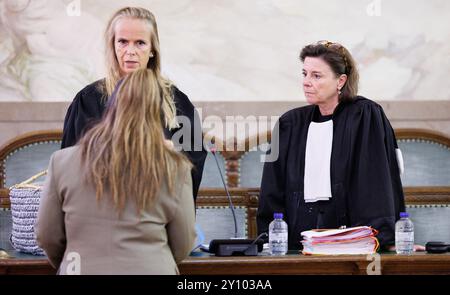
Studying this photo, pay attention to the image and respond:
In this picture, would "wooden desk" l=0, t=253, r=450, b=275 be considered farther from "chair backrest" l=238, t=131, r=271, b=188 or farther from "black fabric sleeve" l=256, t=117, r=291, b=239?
"chair backrest" l=238, t=131, r=271, b=188

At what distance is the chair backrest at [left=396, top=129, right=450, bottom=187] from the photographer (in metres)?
5.45

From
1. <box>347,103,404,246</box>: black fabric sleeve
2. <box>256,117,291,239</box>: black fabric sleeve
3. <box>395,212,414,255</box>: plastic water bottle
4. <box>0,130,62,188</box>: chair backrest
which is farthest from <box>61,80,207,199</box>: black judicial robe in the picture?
<box>0,130,62,188</box>: chair backrest

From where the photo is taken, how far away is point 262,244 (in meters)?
3.90

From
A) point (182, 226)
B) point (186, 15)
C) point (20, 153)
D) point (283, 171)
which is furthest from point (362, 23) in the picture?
point (182, 226)

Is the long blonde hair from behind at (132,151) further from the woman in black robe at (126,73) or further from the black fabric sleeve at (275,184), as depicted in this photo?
the black fabric sleeve at (275,184)

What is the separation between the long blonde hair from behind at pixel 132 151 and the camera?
2893 millimetres

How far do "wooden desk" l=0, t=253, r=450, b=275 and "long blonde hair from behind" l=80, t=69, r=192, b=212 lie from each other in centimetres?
71

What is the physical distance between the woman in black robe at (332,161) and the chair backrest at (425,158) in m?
0.84

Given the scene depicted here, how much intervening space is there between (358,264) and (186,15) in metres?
2.94

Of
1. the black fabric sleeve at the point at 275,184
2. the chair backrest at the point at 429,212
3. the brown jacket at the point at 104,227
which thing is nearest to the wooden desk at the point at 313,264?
the brown jacket at the point at 104,227

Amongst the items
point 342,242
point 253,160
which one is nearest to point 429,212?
point 253,160

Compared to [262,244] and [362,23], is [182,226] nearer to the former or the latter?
[262,244]
